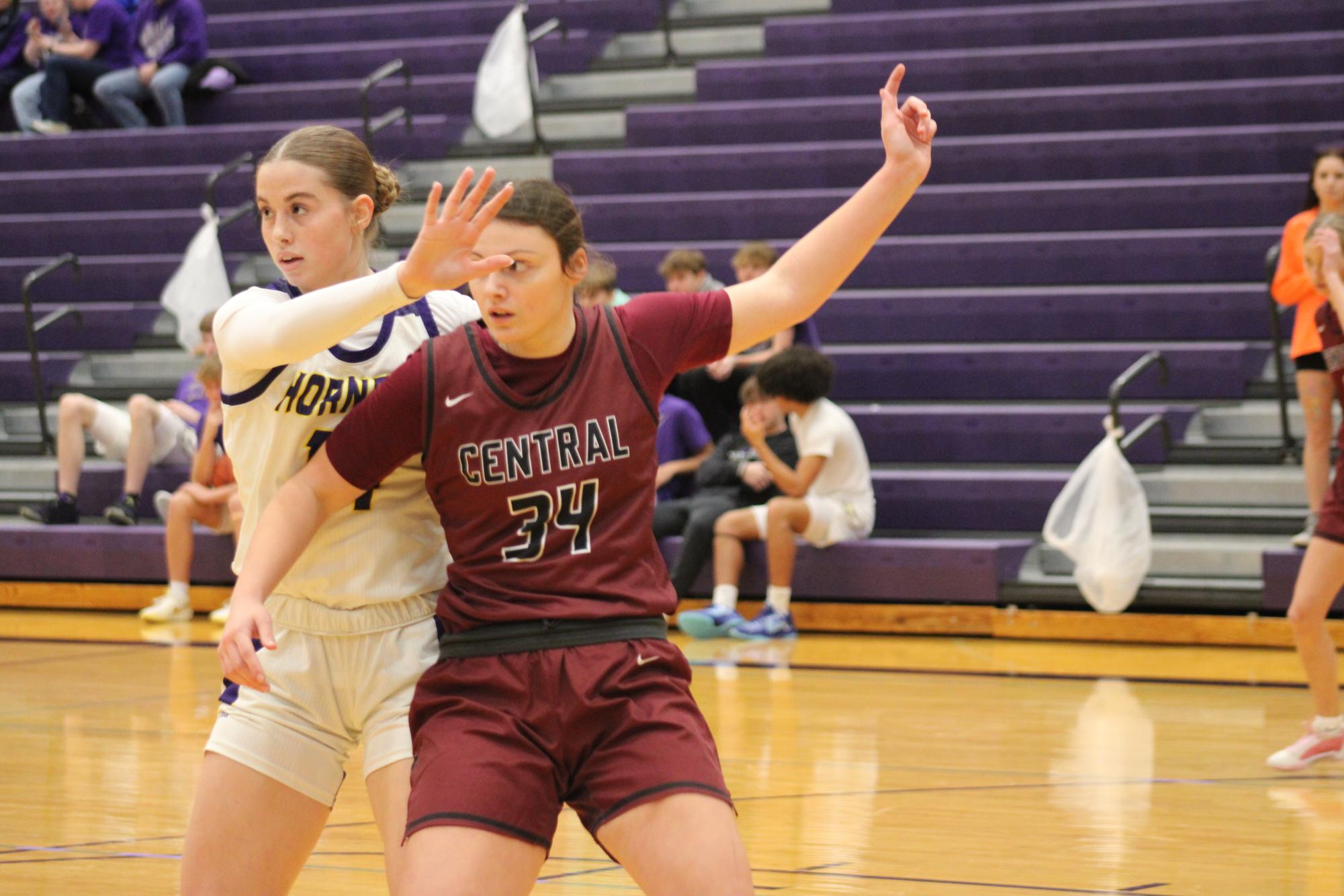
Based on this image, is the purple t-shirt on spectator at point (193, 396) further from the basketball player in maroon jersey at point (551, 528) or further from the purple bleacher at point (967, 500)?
the basketball player in maroon jersey at point (551, 528)

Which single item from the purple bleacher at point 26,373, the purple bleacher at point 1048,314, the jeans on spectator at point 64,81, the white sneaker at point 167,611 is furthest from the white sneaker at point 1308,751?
the jeans on spectator at point 64,81

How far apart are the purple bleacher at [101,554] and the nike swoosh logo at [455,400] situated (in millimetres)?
6272

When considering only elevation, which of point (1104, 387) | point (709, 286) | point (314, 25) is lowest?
point (1104, 387)

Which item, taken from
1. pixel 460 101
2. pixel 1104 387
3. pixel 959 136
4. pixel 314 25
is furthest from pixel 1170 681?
pixel 314 25

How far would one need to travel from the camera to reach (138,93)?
1165cm

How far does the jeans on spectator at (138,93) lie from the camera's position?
1141 centimetres

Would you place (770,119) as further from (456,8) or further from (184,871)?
(184,871)

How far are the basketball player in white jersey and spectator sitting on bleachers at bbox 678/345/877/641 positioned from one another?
16.0 feet

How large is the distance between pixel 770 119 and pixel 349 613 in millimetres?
8005

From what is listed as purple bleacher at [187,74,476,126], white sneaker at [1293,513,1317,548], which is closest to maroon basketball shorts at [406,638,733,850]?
white sneaker at [1293,513,1317,548]

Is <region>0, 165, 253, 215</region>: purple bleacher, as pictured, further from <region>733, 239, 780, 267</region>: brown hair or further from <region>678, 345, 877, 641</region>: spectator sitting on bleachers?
<region>678, 345, 877, 641</region>: spectator sitting on bleachers

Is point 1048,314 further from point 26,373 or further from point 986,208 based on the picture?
point 26,373

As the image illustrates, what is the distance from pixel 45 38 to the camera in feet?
39.0

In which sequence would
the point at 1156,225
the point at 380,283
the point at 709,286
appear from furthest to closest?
the point at 1156,225
the point at 709,286
the point at 380,283
